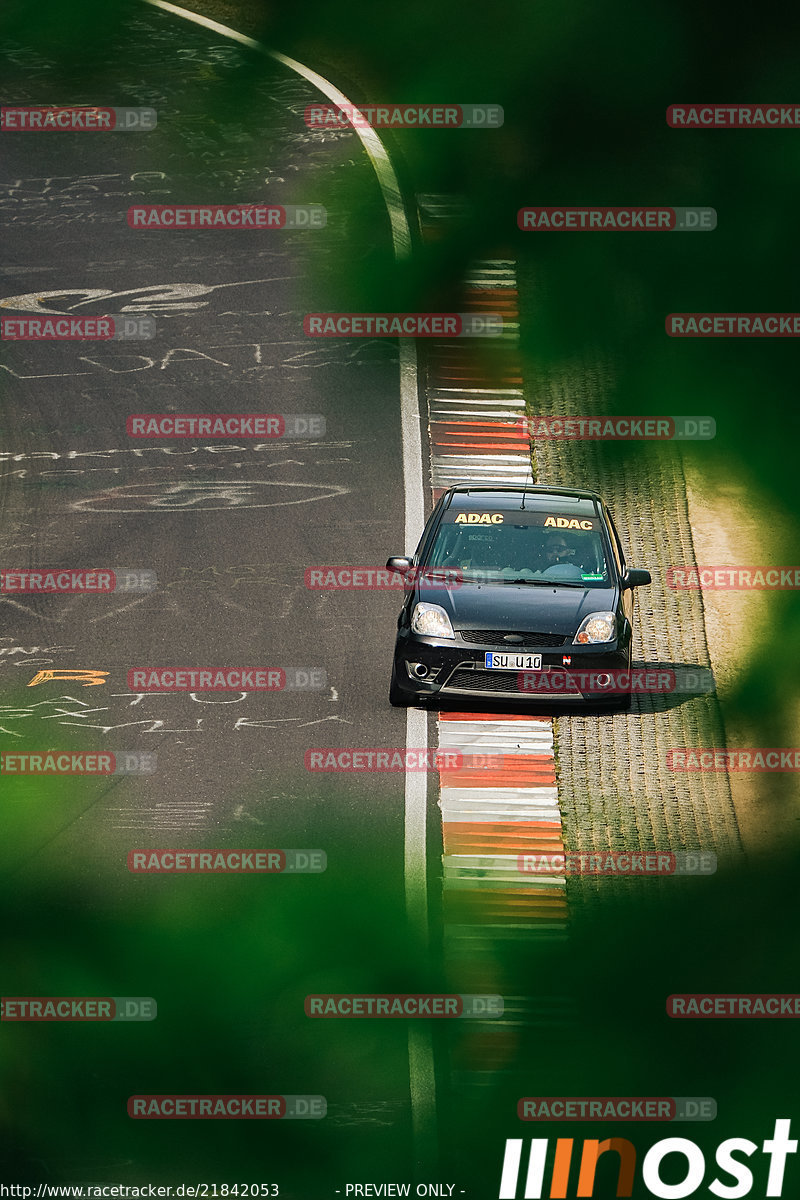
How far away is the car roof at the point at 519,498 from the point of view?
14836mm

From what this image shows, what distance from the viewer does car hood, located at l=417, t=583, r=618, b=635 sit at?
522 inches

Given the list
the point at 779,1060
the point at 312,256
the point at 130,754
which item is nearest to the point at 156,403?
the point at 312,256

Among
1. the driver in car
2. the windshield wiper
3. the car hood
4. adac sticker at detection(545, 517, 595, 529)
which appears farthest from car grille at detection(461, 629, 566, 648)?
adac sticker at detection(545, 517, 595, 529)

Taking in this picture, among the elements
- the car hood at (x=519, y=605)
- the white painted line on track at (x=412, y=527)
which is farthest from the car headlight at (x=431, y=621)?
the white painted line on track at (x=412, y=527)

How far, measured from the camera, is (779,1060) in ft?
32.7

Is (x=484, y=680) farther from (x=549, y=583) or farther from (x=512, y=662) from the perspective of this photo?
(x=549, y=583)

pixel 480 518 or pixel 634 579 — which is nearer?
pixel 634 579

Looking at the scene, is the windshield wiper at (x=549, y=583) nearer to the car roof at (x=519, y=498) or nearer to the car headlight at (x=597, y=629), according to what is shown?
the car headlight at (x=597, y=629)

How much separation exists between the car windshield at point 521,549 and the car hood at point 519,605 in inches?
7.6

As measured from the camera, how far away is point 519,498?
14.9 meters

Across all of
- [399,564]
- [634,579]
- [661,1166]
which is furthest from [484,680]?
[661,1166]

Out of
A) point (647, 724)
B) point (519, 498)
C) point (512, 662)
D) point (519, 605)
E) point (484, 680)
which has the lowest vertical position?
point (647, 724)

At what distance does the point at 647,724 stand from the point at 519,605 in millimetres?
1981

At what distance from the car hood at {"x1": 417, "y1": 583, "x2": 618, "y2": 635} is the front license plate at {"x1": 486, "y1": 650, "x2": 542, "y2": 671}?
0.24 m
